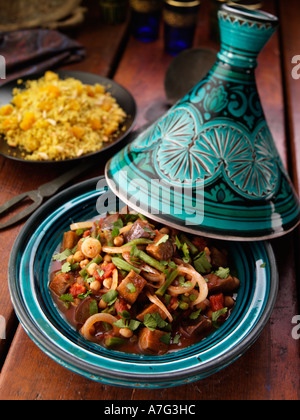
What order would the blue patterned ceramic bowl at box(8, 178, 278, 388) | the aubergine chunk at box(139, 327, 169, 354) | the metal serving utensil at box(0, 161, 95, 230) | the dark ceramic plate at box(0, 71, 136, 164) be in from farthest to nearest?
1. the dark ceramic plate at box(0, 71, 136, 164)
2. the metal serving utensil at box(0, 161, 95, 230)
3. the aubergine chunk at box(139, 327, 169, 354)
4. the blue patterned ceramic bowl at box(8, 178, 278, 388)

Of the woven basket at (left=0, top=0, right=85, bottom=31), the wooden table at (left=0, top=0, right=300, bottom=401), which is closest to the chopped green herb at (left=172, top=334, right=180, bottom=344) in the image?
the wooden table at (left=0, top=0, right=300, bottom=401)

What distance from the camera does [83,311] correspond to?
938mm

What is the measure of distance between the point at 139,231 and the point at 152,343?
0.28 metres

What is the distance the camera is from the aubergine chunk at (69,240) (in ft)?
3.61

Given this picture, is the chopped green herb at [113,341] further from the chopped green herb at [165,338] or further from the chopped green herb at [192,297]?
the chopped green herb at [192,297]

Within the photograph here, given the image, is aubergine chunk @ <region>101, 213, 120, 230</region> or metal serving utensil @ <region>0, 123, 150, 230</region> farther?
metal serving utensil @ <region>0, 123, 150, 230</region>

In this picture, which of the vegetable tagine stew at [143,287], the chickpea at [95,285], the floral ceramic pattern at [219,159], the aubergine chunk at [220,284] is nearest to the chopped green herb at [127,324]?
the vegetable tagine stew at [143,287]

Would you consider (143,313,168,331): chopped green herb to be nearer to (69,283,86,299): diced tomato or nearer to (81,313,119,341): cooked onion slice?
(81,313,119,341): cooked onion slice

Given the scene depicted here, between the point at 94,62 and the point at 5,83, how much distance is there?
2.03ft

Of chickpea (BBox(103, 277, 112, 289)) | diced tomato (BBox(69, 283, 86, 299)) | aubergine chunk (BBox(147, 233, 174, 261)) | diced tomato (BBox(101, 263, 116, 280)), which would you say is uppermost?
aubergine chunk (BBox(147, 233, 174, 261))

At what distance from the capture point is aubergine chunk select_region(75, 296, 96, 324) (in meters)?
0.93

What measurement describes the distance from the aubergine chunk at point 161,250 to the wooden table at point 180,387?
0.30m

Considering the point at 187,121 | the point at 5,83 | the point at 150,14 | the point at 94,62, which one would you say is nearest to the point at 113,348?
the point at 187,121

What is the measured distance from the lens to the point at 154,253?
987mm
